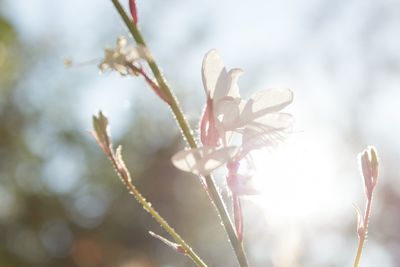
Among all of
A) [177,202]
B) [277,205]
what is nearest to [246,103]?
[277,205]

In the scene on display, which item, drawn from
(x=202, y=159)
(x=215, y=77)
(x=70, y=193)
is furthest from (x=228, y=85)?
(x=70, y=193)

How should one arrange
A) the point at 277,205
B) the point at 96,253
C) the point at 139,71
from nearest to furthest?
the point at 139,71, the point at 277,205, the point at 96,253

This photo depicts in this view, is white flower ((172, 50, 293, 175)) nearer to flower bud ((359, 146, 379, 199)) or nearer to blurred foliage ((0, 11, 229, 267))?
flower bud ((359, 146, 379, 199))

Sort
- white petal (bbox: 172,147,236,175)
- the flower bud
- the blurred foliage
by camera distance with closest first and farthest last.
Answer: white petal (bbox: 172,147,236,175), the flower bud, the blurred foliage

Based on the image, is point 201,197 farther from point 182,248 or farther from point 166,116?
point 182,248

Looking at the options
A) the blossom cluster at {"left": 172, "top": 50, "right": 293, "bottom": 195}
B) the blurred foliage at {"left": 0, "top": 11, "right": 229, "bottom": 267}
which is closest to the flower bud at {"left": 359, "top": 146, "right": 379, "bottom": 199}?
the blossom cluster at {"left": 172, "top": 50, "right": 293, "bottom": 195}

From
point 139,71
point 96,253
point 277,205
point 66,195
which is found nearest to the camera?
point 139,71
